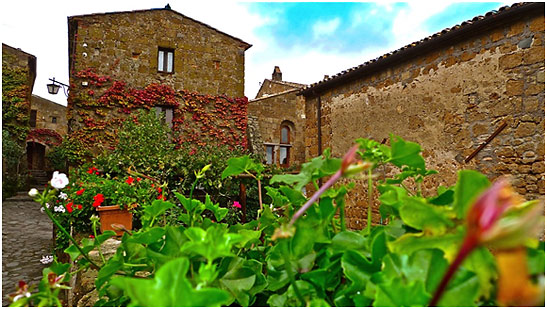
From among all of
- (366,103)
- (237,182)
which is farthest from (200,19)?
(366,103)

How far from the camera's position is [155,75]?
369 inches

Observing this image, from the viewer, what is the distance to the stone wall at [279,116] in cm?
1241

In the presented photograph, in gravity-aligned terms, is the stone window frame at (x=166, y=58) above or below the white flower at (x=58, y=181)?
above

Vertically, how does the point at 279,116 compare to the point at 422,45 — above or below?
above

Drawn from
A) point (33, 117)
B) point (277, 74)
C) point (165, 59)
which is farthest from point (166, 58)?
point (33, 117)

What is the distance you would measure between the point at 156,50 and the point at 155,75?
0.70 meters

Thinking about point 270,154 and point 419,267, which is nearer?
point 419,267

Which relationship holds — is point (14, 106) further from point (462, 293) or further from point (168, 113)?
point (462, 293)

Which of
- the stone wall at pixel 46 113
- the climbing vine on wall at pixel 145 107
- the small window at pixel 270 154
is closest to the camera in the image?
the climbing vine on wall at pixel 145 107

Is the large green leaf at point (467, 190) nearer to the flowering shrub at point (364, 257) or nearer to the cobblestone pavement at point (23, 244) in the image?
the flowering shrub at point (364, 257)

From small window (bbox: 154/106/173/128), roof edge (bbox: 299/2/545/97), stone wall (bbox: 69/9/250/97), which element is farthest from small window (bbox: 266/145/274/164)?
roof edge (bbox: 299/2/545/97)

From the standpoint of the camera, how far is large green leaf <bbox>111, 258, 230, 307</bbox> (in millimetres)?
297

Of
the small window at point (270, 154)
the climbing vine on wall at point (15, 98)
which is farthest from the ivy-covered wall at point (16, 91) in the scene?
the small window at point (270, 154)

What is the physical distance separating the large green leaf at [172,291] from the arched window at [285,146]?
1266 centimetres
